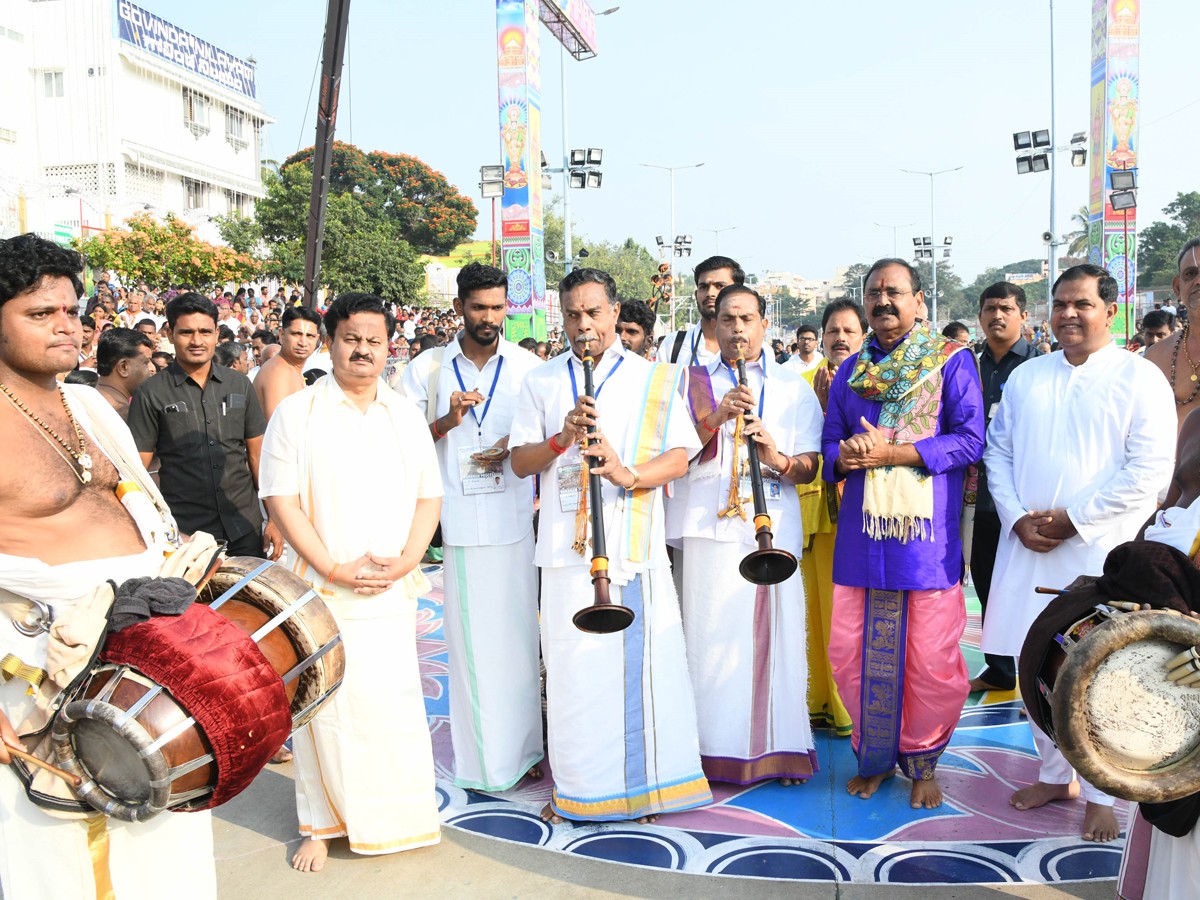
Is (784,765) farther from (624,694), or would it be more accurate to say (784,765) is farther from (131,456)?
(131,456)

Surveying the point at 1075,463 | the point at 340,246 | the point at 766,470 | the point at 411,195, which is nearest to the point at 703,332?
the point at 766,470

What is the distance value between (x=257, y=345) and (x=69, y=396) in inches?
364

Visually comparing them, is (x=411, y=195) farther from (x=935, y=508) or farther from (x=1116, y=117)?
(x=935, y=508)

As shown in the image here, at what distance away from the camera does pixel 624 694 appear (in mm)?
3795

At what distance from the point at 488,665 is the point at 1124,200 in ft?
64.0

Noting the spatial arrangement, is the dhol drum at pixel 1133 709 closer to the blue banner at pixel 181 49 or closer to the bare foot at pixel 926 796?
the bare foot at pixel 926 796

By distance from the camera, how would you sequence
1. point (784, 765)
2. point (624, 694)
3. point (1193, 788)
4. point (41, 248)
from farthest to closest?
1. point (784, 765)
2. point (624, 694)
3. point (41, 248)
4. point (1193, 788)

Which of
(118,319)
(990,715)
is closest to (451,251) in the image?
(118,319)

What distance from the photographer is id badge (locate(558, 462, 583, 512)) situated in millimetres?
3807

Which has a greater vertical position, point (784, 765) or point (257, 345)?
point (257, 345)

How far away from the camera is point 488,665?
165 inches

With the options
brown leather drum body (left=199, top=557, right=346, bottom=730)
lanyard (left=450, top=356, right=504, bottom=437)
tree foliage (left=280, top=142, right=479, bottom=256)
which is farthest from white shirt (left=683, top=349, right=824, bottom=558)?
tree foliage (left=280, top=142, right=479, bottom=256)

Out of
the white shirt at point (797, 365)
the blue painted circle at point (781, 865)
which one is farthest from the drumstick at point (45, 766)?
the white shirt at point (797, 365)

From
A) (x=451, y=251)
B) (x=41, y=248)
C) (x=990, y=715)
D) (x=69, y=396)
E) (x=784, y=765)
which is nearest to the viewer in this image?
(x=41, y=248)
